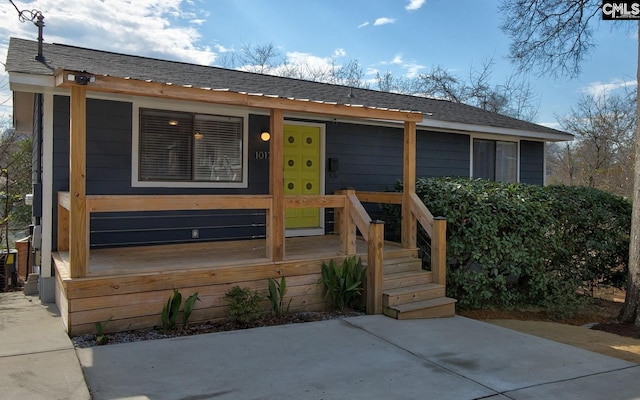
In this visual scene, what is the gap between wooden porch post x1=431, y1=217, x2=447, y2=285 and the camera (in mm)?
5969

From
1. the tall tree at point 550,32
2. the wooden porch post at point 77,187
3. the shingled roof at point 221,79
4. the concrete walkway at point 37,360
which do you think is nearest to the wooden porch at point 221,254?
the wooden porch post at point 77,187

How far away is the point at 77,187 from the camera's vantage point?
169 inches

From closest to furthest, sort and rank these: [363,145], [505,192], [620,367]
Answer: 1. [620,367]
2. [505,192]
3. [363,145]

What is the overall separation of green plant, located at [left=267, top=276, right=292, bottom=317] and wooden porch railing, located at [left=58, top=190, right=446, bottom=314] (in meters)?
0.59

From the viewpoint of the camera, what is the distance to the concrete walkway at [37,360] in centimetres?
308

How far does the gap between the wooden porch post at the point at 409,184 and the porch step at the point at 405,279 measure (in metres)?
0.60

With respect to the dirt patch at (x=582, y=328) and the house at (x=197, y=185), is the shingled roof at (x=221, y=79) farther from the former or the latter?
the dirt patch at (x=582, y=328)

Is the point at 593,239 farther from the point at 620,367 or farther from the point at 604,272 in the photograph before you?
the point at 620,367

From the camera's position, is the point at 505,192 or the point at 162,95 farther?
the point at 505,192

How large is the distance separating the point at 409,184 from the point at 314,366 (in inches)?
135

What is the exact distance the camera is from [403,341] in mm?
4477

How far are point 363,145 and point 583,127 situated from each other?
55.4 ft

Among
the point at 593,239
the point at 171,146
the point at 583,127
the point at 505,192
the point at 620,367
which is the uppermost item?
the point at 583,127

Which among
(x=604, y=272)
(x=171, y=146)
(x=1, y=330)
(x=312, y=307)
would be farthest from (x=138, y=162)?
(x=604, y=272)
